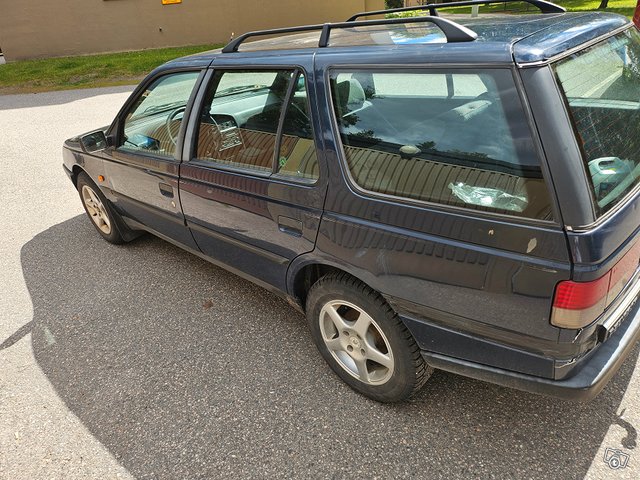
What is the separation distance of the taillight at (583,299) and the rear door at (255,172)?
1.07m

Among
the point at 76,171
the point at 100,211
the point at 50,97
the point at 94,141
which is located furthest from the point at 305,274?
the point at 50,97

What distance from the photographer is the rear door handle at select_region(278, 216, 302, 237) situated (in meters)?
2.33

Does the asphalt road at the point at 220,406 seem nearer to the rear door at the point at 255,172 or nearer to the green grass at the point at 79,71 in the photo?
the rear door at the point at 255,172

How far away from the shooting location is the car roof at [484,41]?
5.44ft

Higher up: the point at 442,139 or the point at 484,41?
the point at 484,41

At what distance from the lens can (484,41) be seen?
5.74 ft

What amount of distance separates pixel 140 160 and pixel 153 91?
511mm

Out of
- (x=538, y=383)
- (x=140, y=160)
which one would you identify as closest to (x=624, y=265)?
(x=538, y=383)

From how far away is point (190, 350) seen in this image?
2.89m

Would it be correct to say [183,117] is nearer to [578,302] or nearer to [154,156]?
[154,156]

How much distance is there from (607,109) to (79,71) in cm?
1510

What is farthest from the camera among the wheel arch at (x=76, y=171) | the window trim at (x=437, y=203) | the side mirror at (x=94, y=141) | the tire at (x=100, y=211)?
the wheel arch at (x=76, y=171)

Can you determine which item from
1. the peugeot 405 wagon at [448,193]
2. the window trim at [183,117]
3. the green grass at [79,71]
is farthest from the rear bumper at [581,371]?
the green grass at [79,71]

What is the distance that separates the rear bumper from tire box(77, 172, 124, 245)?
3102 mm
